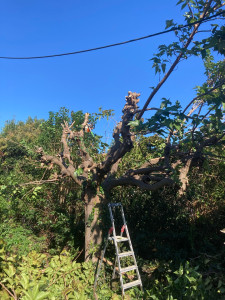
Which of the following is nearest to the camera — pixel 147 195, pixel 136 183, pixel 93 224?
pixel 136 183

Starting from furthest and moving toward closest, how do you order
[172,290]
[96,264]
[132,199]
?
[132,199] < [96,264] < [172,290]

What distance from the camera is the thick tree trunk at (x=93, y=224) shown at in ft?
14.7

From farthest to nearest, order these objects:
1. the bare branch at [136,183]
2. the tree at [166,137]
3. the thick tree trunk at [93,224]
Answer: the thick tree trunk at [93,224] < the bare branch at [136,183] < the tree at [166,137]

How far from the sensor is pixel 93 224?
4652mm

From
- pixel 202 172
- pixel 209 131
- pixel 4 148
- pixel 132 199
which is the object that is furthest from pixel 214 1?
pixel 4 148

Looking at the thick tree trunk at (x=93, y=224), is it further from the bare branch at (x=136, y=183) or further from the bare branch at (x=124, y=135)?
the bare branch at (x=124, y=135)

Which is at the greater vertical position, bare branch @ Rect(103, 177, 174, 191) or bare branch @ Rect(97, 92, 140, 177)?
bare branch @ Rect(97, 92, 140, 177)

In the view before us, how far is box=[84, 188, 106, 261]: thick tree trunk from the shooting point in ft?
14.7

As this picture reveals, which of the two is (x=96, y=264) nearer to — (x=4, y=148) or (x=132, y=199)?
(x=132, y=199)

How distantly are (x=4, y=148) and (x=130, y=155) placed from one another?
12899mm

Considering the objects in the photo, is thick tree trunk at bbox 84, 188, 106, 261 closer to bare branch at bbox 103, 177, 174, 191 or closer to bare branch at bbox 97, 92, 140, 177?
bare branch at bbox 103, 177, 174, 191

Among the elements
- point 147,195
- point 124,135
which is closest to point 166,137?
point 124,135

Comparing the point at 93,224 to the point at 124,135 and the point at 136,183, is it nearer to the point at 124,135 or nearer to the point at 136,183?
the point at 136,183

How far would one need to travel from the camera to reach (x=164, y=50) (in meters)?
3.21
